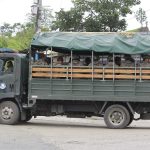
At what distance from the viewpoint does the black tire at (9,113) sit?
17453mm

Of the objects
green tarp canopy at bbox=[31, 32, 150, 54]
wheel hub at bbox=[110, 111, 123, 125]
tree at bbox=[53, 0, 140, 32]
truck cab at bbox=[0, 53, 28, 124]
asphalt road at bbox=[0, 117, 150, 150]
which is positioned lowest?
asphalt road at bbox=[0, 117, 150, 150]

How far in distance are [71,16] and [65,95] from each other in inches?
616

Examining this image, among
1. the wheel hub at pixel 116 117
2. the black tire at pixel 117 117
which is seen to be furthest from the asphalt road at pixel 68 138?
the wheel hub at pixel 116 117

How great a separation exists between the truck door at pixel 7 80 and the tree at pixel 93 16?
46.9 feet

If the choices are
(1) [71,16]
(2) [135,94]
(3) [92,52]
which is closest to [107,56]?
(3) [92,52]

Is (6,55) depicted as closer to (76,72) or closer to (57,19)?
(76,72)

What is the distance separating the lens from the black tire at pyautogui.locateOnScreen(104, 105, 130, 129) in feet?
55.7

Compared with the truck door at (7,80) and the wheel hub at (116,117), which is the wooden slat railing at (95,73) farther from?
the wheel hub at (116,117)

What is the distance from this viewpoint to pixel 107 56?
683 inches

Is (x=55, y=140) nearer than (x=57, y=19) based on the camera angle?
Yes

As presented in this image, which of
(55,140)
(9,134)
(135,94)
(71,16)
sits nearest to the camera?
(55,140)

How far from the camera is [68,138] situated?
13969 millimetres

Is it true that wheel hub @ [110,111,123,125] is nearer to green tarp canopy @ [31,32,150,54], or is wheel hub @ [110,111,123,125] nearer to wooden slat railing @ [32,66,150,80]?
wooden slat railing @ [32,66,150,80]

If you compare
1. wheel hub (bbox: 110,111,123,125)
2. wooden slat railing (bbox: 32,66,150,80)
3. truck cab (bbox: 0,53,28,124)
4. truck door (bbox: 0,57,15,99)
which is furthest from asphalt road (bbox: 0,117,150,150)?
wooden slat railing (bbox: 32,66,150,80)
